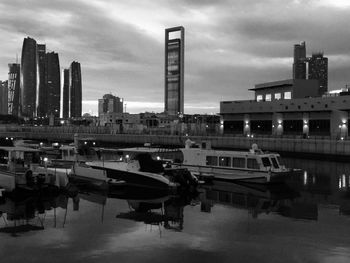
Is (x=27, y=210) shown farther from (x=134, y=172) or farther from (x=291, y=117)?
(x=291, y=117)

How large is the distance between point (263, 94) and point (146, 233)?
9291 centimetres

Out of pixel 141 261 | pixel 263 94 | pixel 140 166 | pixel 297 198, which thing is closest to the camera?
pixel 141 261

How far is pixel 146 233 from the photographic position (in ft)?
74.2

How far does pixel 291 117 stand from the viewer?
290ft

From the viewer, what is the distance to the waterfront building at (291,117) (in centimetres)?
7975

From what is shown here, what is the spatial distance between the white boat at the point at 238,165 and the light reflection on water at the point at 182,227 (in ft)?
8.01

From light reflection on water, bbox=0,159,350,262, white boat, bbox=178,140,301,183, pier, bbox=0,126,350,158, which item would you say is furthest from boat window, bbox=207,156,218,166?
pier, bbox=0,126,350,158

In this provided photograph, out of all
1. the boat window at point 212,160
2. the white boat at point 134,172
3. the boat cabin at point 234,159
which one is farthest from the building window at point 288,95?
the white boat at point 134,172

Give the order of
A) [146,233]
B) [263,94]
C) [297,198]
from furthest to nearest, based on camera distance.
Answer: [263,94], [297,198], [146,233]

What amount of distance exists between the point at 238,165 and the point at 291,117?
4965 cm

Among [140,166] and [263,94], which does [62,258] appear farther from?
[263,94]

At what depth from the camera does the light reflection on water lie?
62.7 ft

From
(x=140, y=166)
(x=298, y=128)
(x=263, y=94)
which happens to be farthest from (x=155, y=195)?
(x=263, y=94)

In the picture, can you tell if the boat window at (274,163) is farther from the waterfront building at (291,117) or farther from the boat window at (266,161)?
the waterfront building at (291,117)
